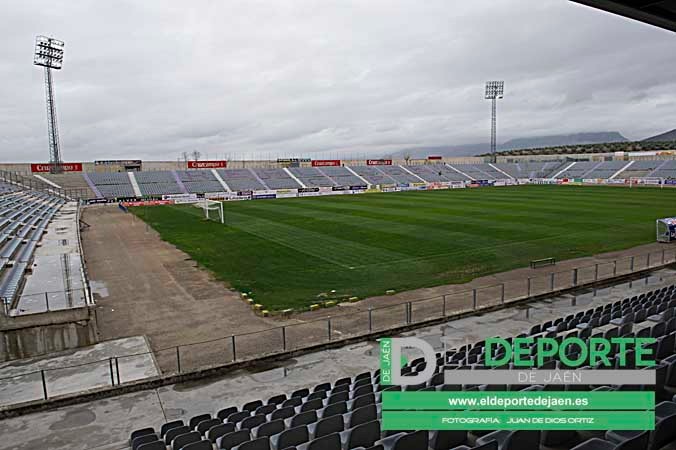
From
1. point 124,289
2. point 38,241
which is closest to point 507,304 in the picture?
point 124,289

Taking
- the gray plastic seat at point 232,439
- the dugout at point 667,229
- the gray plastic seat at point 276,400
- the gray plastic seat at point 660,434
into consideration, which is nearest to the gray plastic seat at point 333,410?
the gray plastic seat at point 232,439

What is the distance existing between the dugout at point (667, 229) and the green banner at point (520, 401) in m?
26.2

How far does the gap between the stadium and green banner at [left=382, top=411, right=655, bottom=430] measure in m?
0.03

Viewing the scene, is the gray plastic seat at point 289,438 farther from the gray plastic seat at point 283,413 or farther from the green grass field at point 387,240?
the green grass field at point 387,240

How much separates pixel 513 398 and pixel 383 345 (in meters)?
5.42

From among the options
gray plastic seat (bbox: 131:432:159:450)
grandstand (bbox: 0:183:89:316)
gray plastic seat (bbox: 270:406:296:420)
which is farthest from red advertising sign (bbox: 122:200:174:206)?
gray plastic seat (bbox: 270:406:296:420)

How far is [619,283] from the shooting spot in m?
19.2

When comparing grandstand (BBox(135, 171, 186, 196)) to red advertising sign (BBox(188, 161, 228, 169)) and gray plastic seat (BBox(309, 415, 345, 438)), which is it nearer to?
red advertising sign (BBox(188, 161, 228, 169))

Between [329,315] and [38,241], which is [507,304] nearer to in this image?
[329,315]

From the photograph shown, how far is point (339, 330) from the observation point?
579 inches

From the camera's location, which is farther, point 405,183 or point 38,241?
point 405,183

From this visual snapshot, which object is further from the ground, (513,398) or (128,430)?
(513,398)

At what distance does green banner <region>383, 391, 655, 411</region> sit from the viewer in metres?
6.29

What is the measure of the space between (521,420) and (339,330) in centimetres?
899
